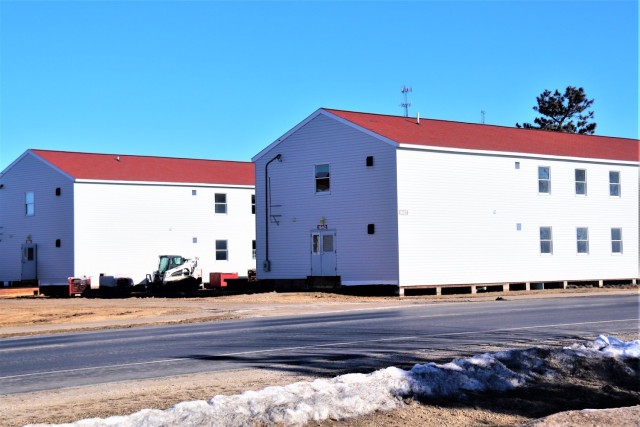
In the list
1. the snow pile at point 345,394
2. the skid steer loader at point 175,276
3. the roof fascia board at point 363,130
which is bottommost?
the snow pile at point 345,394

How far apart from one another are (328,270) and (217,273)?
11.4 meters

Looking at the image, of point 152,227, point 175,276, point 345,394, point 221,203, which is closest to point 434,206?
point 175,276

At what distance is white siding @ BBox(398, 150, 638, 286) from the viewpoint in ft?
122

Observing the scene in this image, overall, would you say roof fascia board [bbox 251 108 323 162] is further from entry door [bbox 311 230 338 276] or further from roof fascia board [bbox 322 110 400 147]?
entry door [bbox 311 230 338 276]

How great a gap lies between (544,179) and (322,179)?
10680mm

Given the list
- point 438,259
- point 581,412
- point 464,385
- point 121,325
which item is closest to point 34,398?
point 464,385

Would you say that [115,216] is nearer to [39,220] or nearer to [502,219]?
[39,220]

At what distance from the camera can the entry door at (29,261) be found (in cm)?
4894

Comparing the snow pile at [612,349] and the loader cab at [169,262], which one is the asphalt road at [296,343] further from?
Answer: the loader cab at [169,262]

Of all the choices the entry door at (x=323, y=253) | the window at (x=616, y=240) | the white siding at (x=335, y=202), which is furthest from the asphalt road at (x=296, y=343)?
the window at (x=616, y=240)

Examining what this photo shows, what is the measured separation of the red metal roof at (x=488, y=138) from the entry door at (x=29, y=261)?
20021mm

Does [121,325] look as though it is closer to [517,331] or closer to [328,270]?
[517,331]

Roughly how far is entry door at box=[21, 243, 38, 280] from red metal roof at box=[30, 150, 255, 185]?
16.6 feet

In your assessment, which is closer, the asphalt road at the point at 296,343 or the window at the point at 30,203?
the asphalt road at the point at 296,343
